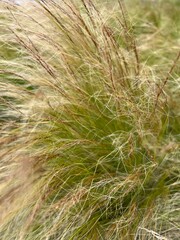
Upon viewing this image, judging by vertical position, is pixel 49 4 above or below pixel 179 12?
above

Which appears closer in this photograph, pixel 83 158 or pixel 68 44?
pixel 83 158

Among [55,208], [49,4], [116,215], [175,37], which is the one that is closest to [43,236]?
[55,208]

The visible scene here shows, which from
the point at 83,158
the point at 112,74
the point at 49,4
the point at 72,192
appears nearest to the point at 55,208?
the point at 72,192

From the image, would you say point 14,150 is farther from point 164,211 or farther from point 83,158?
point 164,211

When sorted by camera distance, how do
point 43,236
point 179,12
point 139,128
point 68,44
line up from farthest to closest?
point 179,12
point 68,44
point 139,128
point 43,236

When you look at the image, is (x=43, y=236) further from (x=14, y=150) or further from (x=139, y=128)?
(x=139, y=128)

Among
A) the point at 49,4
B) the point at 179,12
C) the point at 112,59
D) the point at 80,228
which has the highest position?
the point at 49,4

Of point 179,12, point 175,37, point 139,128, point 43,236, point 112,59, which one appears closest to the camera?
point 43,236
